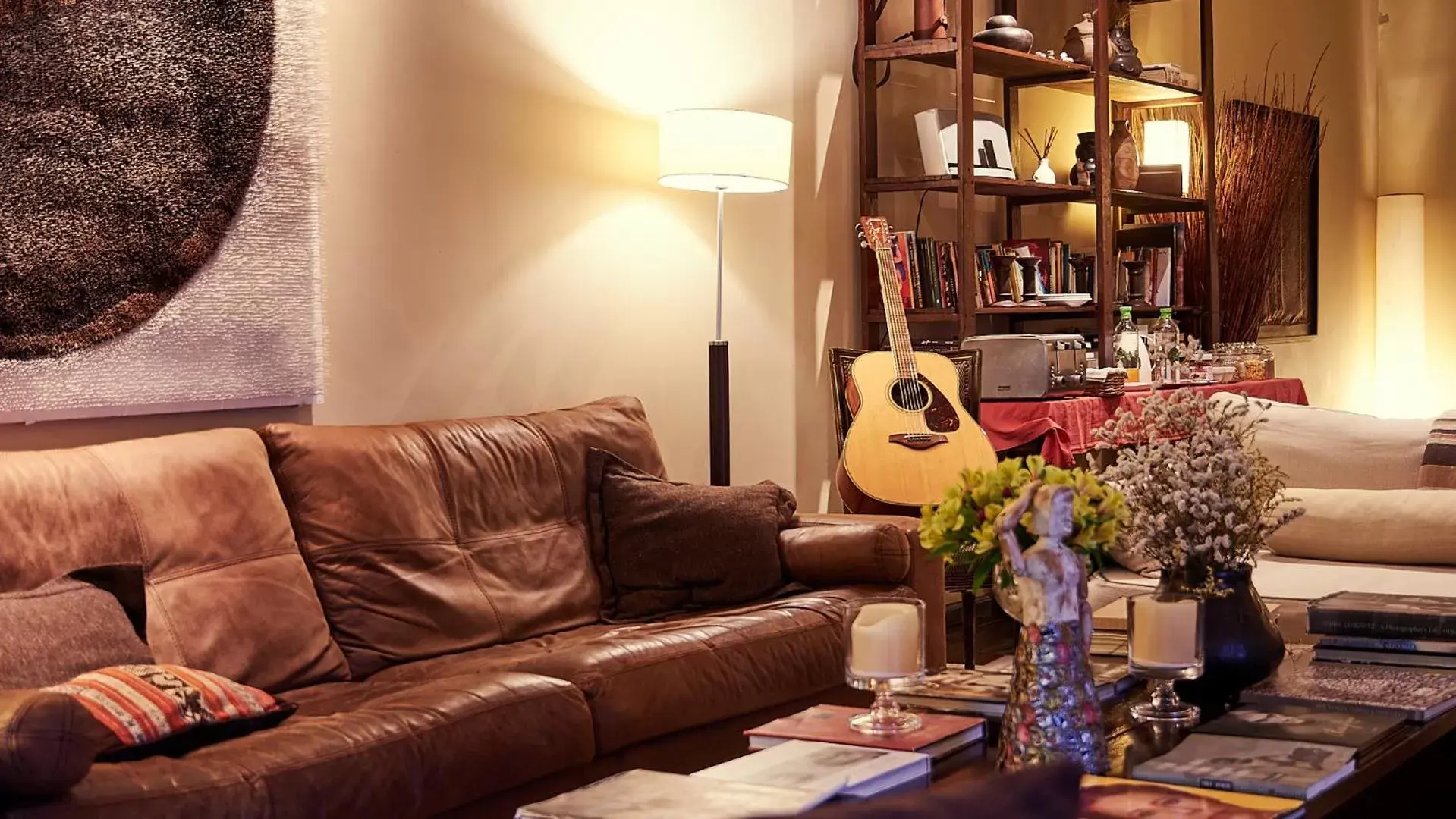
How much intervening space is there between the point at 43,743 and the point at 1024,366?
11.6ft

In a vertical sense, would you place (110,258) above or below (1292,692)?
above

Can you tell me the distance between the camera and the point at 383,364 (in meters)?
3.80

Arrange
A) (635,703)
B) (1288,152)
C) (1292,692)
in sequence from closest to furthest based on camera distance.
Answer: (1292,692), (635,703), (1288,152)

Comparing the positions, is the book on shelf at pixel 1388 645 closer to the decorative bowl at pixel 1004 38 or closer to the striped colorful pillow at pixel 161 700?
the striped colorful pillow at pixel 161 700

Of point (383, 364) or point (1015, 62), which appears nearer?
point (383, 364)

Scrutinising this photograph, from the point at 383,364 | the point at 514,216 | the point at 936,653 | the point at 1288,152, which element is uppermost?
the point at 1288,152

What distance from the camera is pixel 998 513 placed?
1.90 meters

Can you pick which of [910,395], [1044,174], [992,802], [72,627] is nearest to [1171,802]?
[992,802]

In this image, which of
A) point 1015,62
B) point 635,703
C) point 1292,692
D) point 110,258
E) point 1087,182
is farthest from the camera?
point 1087,182

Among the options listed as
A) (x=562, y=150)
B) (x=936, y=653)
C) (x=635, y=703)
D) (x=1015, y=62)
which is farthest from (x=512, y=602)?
(x=1015, y=62)

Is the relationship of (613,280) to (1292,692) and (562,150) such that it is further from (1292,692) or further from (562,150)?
(1292,692)

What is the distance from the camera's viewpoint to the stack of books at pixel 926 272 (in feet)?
17.0

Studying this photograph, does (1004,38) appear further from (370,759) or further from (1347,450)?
(370,759)

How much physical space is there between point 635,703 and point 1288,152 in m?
5.99
